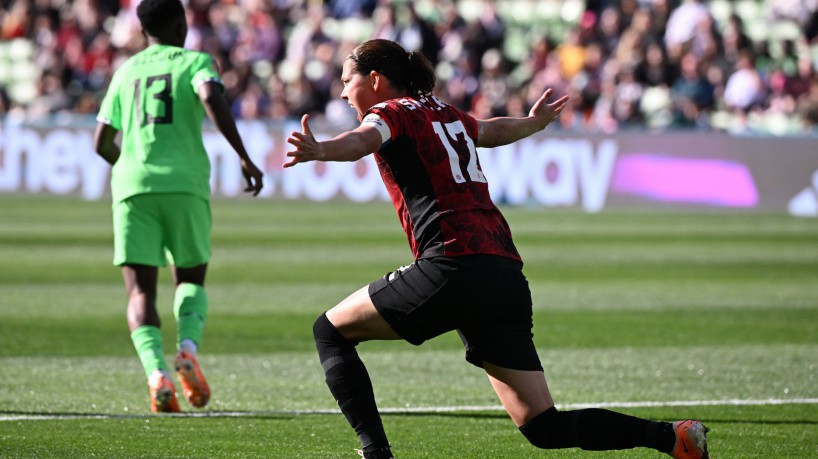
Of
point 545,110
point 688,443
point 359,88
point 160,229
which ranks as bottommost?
point 688,443

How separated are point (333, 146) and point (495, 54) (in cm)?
2056

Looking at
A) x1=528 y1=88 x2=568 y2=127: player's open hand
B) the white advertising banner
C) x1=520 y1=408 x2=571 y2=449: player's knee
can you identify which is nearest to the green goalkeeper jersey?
x1=528 y1=88 x2=568 y2=127: player's open hand

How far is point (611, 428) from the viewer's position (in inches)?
202

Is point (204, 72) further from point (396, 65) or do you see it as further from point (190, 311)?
point (396, 65)

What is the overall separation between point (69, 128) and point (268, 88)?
4936 millimetres

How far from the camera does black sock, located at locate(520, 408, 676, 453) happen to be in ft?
16.8

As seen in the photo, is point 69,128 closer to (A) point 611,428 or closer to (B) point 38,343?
(B) point 38,343

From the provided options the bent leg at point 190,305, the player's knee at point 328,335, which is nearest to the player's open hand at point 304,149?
the player's knee at point 328,335

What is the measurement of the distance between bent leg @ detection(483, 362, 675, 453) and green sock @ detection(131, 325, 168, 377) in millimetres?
2502

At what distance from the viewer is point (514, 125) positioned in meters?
5.91

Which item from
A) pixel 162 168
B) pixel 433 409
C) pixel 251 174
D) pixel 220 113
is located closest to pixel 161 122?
pixel 162 168

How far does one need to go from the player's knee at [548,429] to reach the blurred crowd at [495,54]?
16271 mm

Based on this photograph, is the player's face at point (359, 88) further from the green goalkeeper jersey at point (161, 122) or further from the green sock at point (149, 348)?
the green sock at point (149, 348)

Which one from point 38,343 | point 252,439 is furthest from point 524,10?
point 252,439
